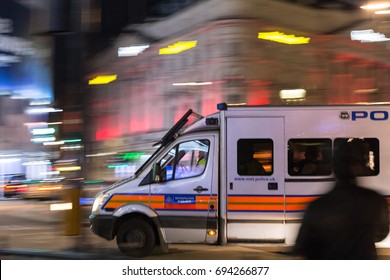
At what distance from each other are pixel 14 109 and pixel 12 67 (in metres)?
6.92

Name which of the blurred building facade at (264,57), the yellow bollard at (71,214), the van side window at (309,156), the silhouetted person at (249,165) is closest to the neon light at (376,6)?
the blurred building facade at (264,57)

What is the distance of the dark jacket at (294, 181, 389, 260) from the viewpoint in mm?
3020

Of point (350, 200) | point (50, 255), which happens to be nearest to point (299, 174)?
point (50, 255)

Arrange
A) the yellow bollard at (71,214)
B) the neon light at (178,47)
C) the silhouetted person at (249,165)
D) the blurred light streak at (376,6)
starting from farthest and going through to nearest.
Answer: the neon light at (178,47) → the blurred light streak at (376,6) → the yellow bollard at (71,214) → the silhouetted person at (249,165)

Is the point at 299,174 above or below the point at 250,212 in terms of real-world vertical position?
above

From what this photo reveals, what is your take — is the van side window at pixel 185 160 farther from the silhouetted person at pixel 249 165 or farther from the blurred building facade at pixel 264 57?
the blurred building facade at pixel 264 57

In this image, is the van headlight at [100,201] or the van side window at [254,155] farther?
the van headlight at [100,201]

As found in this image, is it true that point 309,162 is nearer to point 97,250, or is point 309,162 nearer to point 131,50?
point 97,250

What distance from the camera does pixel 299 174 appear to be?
8.23m

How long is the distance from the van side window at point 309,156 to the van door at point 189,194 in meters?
1.28

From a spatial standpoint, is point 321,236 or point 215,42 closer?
point 321,236

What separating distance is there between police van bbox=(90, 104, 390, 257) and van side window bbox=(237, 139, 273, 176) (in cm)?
2

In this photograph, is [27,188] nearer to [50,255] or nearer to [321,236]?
[50,255]

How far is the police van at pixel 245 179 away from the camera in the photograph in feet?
26.9
